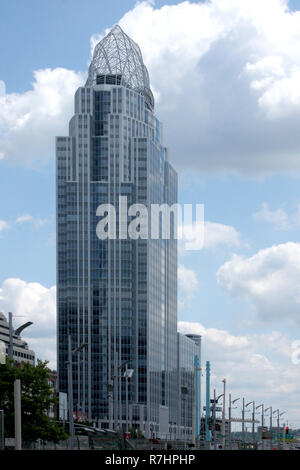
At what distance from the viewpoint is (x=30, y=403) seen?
7638cm

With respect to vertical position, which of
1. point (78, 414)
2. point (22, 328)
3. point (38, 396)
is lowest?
point (78, 414)

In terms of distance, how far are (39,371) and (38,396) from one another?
2.57m

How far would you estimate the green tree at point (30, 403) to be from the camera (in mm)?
75562

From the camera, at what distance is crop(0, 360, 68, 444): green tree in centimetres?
7556
